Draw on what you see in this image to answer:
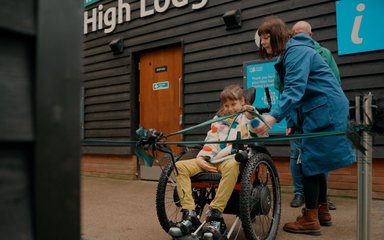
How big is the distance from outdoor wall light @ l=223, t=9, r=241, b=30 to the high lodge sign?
56cm

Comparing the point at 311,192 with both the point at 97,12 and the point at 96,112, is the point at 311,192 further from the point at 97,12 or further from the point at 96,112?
the point at 97,12

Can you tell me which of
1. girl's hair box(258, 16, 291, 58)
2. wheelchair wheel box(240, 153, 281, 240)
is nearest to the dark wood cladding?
girl's hair box(258, 16, 291, 58)

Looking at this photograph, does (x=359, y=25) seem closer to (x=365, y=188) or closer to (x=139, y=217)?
(x=365, y=188)

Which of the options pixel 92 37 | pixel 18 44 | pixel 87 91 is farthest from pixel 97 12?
pixel 18 44

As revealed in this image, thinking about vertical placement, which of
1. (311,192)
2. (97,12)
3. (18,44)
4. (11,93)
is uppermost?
(97,12)

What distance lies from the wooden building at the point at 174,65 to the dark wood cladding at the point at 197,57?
0.04 ft

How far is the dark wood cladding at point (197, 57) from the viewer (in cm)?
432

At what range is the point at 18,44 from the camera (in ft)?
2.46

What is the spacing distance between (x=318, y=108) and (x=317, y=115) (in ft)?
0.18

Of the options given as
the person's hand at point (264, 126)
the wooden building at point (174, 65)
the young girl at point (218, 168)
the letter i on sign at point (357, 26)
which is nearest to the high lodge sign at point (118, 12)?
the wooden building at point (174, 65)

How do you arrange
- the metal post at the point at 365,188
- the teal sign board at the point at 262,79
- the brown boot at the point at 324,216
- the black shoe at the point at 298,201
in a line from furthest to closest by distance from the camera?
the teal sign board at the point at 262,79, the black shoe at the point at 298,201, the brown boot at the point at 324,216, the metal post at the point at 365,188

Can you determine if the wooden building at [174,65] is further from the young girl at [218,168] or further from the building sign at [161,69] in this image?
the young girl at [218,168]

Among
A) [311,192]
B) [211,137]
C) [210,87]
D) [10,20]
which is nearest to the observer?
[10,20]

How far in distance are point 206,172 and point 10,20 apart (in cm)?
213
